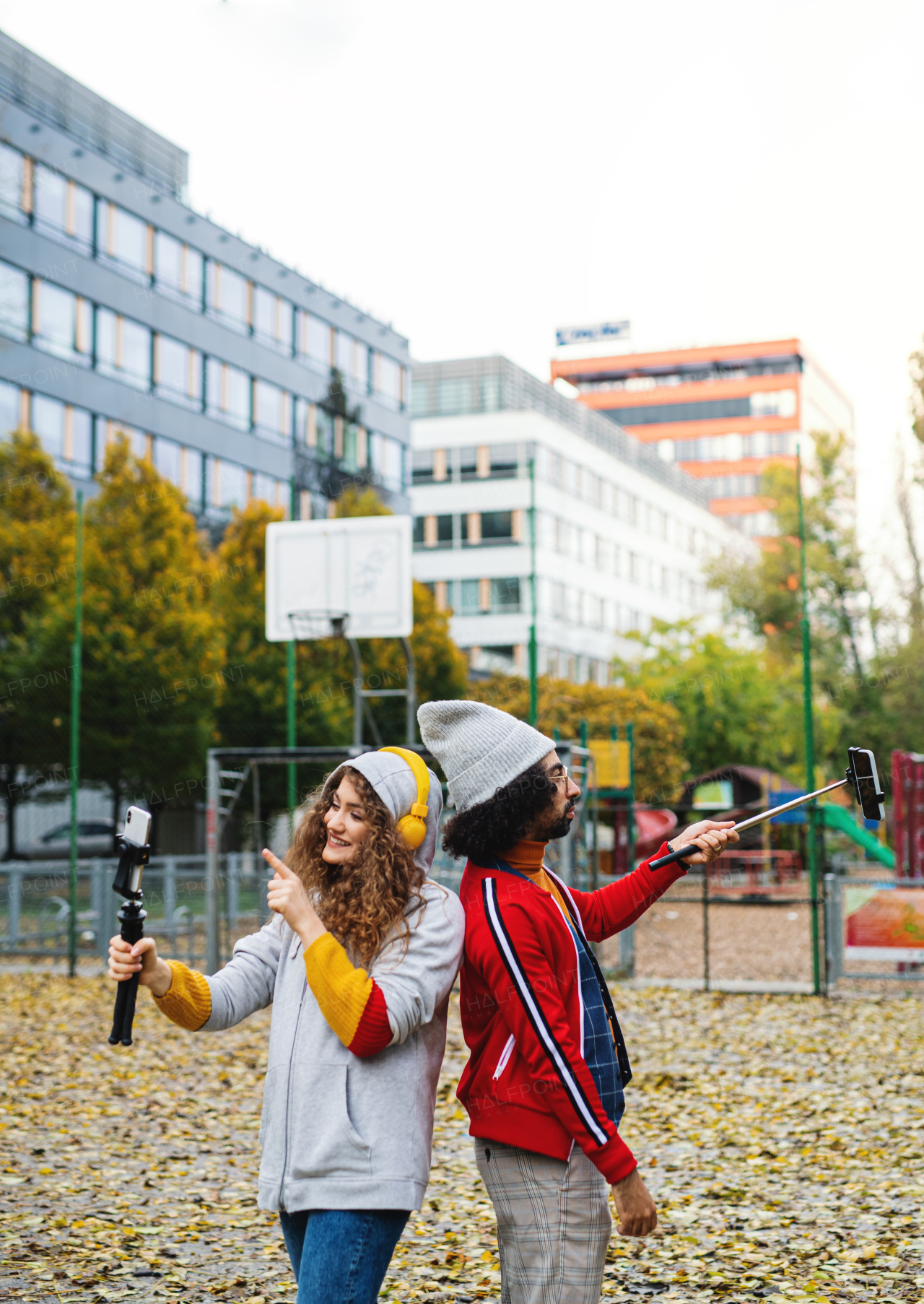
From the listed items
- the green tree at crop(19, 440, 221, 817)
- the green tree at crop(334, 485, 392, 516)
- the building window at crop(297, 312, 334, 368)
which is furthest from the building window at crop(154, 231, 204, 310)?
the green tree at crop(19, 440, 221, 817)

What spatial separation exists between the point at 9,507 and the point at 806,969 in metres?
18.3

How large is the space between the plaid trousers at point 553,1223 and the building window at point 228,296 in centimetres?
4201

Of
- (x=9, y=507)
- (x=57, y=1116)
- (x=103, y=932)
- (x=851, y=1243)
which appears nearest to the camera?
(x=851, y=1243)

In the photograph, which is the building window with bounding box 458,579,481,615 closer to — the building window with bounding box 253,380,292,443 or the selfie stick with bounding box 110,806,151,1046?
the building window with bounding box 253,380,292,443

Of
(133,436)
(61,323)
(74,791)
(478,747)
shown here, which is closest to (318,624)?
(74,791)

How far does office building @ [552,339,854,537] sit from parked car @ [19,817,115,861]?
7095 cm

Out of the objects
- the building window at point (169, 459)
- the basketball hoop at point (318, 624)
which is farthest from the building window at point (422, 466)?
the basketball hoop at point (318, 624)

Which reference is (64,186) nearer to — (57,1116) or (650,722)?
(650,722)

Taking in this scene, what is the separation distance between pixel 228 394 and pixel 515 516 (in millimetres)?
15236

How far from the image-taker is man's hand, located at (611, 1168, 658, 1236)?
110 inches

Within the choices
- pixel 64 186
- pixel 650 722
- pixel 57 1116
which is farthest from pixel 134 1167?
pixel 64 186

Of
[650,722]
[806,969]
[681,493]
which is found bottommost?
[806,969]

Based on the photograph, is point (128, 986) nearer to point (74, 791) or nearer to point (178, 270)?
point (74, 791)

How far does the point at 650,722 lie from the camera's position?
35281mm
